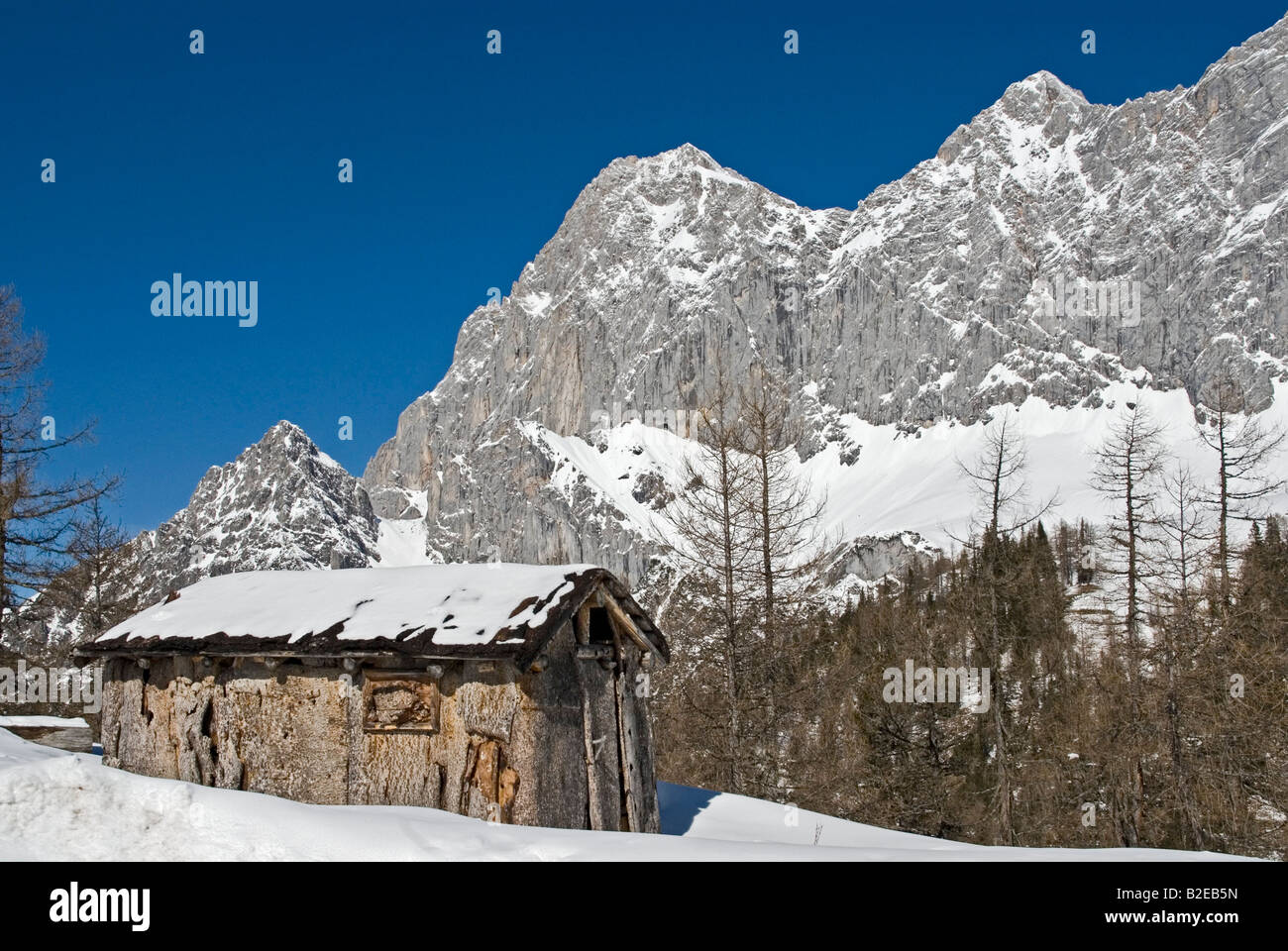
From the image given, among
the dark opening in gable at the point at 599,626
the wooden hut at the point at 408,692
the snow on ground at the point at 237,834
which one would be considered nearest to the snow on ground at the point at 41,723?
the wooden hut at the point at 408,692

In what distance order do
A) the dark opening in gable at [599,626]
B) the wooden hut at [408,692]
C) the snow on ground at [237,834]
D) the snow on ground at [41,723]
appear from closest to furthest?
the snow on ground at [237,834], the wooden hut at [408,692], the dark opening in gable at [599,626], the snow on ground at [41,723]

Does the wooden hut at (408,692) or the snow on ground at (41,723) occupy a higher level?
the wooden hut at (408,692)

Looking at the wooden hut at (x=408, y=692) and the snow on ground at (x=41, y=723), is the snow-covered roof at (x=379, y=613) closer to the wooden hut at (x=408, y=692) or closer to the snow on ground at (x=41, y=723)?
the wooden hut at (x=408, y=692)

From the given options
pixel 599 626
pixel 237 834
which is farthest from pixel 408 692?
pixel 237 834

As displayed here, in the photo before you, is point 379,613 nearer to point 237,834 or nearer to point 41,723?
point 237,834

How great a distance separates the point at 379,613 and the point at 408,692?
1025 millimetres

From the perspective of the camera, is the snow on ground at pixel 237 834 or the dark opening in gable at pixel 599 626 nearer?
the snow on ground at pixel 237 834

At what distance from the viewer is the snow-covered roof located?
10641mm

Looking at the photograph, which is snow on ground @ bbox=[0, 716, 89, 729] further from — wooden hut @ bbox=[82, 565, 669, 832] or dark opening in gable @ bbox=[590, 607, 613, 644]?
dark opening in gable @ bbox=[590, 607, 613, 644]

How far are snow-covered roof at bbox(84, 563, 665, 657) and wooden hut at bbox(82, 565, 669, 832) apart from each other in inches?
1.0

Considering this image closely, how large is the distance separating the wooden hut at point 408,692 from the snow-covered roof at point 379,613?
3 cm

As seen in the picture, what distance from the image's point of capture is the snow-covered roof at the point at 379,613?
34.9 ft

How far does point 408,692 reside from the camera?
1093cm
